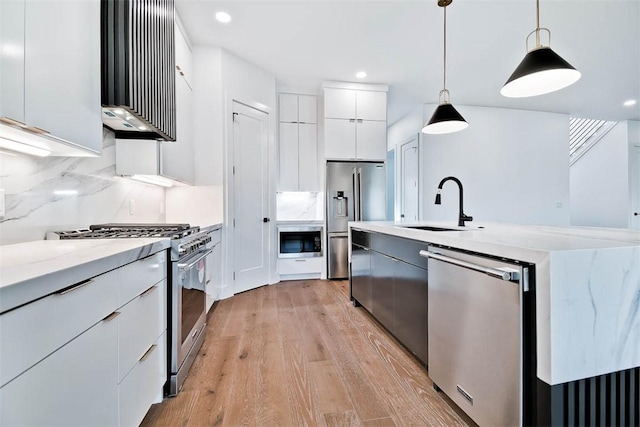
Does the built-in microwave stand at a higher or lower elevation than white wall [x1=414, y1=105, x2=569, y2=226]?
lower

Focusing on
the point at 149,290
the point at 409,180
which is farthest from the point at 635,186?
the point at 149,290

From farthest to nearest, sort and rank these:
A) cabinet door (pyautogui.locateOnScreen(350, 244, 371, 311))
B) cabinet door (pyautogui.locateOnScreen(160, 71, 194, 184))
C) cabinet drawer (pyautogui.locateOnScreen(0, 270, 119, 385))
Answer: cabinet door (pyautogui.locateOnScreen(350, 244, 371, 311)) → cabinet door (pyautogui.locateOnScreen(160, 71, 194, 184)) → cabinet drawer (pyautogui.locateOnScreen(0, 270, 119, 385))

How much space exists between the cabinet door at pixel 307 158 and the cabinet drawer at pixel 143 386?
127 inches

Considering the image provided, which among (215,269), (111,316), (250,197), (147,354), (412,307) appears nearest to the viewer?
(111,316)

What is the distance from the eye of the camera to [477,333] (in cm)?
123

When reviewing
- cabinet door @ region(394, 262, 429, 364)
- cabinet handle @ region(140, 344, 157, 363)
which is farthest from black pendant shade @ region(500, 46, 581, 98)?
cabinet handle @ region(140, 344, 157, 363)

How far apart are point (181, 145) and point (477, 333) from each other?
9.33 feet

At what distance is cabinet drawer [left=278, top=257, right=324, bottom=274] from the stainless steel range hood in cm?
244

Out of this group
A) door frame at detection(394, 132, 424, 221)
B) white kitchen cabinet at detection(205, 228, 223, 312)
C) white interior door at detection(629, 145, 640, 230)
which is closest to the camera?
white kitchen cabinet at detection(205, 228, 223, 312)

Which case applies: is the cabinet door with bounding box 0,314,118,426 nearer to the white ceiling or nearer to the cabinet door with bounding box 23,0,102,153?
the cabinet door with bounding box 23,0,102,153

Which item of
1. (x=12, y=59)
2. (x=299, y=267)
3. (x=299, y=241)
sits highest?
(x=12, y=59)

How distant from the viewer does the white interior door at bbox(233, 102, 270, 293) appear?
11.3ft

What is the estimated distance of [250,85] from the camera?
3.63 m

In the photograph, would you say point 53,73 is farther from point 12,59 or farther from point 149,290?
point 149,290
